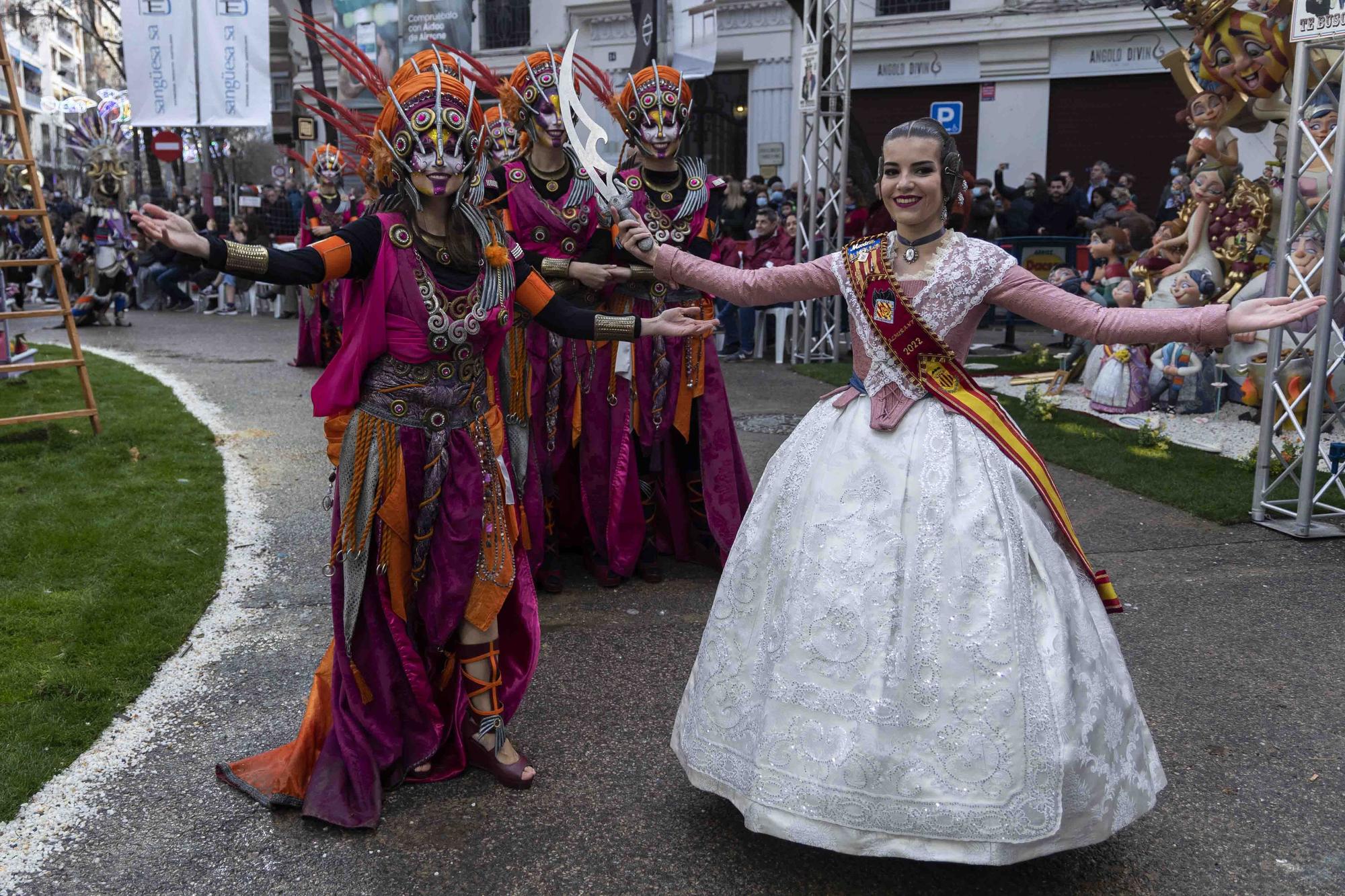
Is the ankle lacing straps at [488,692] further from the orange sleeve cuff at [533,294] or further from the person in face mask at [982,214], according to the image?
the person in face mask at [982,214]

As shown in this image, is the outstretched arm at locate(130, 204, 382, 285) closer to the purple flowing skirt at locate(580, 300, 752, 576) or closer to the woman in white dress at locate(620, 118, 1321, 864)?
the woman in white dress at locate(620, 118, 1321, 864)

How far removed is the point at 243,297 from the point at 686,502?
1692 centimetres

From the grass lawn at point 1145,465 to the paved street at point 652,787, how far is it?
1011mm

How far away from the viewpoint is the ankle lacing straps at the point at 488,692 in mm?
3555

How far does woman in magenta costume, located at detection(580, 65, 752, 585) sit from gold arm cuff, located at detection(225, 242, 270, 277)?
7.64 ft

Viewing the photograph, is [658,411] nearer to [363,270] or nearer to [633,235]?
[633,235]

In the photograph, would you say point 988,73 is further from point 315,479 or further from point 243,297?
point 315,479

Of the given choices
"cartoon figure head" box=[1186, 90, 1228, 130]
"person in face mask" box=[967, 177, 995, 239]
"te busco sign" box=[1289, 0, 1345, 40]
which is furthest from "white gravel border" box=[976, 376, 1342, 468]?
"person in face mask" box=[967, 177, 995, 239]

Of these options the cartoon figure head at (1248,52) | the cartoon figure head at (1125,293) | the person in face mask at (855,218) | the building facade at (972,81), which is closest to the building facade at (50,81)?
the building facade at (972,81)

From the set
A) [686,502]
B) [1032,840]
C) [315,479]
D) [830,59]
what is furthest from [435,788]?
[830,59]

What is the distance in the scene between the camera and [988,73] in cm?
1986

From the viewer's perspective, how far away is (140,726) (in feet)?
13.0

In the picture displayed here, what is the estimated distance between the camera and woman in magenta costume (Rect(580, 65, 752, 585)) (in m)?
5.33

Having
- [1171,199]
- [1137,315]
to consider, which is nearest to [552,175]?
[1137,315]
